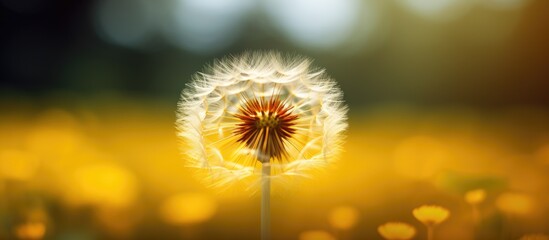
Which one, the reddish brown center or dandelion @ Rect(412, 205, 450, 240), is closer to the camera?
the reddish brown center

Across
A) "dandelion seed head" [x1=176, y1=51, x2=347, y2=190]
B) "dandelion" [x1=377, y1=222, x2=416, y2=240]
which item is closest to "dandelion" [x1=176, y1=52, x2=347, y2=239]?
"dandelion seed head" [x1=176, y1=51, x2=347, y2=190]

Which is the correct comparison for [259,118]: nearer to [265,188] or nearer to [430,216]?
[265,188]

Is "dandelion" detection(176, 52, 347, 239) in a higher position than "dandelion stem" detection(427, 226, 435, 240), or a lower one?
higher

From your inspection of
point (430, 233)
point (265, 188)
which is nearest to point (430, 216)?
point (430, 233)

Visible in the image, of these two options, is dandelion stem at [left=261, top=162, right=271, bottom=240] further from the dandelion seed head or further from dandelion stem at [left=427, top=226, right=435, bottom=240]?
dandelion stem at [left=427, top=226, right=435, bottom=240]

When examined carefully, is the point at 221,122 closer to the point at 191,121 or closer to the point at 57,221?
the point at 191,121

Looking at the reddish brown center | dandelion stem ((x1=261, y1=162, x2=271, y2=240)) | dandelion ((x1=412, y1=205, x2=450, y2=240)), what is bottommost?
dandelion stem ((x1=261, y1=162, x2=271, y2=240))

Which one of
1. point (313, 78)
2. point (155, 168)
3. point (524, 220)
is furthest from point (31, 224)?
point (524, 220)

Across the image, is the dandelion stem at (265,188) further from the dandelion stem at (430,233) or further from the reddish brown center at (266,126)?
the dandelion stem at (430,233)
